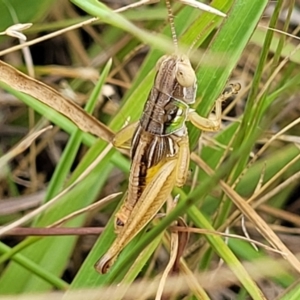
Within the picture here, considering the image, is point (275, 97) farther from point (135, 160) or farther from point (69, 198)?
point (69, 198)

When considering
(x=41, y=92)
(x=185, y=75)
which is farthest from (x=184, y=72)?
(x=41, y=92)

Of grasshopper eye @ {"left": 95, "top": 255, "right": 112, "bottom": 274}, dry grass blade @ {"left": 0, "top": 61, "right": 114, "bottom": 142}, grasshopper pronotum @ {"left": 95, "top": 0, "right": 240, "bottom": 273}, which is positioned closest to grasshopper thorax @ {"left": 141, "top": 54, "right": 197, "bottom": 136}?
grasshopper pronotum @ {"left": 95, "top": 0, "right": 240, "bottom": 273}

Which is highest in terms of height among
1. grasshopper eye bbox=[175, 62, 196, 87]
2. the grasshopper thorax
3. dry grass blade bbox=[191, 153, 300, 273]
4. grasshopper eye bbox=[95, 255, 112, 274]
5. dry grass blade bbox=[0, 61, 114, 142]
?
grasshopper eye bbox=[175, 62, 196, 87]

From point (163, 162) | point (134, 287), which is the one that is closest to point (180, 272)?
point (134, 287)

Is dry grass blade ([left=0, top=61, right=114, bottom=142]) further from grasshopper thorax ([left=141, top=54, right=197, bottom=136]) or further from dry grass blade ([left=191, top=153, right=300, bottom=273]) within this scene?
dry grass blade ([left=191, top=153, right=300, bottom=273])

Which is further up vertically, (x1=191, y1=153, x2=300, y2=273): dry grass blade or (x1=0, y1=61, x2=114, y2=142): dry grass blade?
(x1=0, y1=61, x2=114, y2=142): dry grass blade

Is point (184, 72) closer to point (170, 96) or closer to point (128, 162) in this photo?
point (170, 96)

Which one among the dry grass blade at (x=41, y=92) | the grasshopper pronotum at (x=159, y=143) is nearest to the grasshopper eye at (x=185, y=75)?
the grasshopper pronotum at (x=159, y=143)

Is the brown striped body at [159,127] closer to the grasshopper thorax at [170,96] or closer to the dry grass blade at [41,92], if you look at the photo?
the grasshopper thorax at [170,96]
